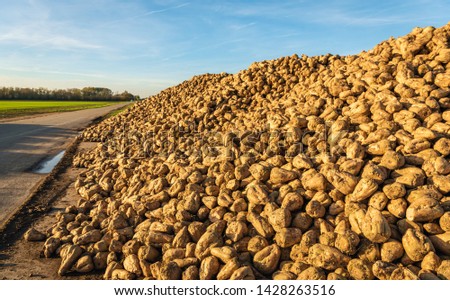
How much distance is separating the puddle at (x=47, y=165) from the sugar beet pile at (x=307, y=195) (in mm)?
3403

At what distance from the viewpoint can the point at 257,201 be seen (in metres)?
4.31

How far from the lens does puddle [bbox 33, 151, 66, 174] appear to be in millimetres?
9525

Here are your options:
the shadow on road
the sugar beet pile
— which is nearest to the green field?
the shadow on road

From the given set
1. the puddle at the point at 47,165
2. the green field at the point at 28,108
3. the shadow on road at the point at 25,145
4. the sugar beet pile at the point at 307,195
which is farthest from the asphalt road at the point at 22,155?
the green field at the point at 28,108

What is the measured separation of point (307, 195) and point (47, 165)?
29.9 feet

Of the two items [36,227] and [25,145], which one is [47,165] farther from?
[36,227]

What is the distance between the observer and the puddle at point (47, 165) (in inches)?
375

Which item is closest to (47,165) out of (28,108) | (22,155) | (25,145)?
(22,155)

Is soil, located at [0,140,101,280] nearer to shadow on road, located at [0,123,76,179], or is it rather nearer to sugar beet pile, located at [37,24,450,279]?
sugar beet pile, located at [37,24,450,279]

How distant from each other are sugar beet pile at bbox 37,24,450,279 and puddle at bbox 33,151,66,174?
11.2ft

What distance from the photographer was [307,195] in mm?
4203

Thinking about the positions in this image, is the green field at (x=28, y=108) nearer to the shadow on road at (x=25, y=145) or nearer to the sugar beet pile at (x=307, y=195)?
the shadow on road at (x=25, y=145)

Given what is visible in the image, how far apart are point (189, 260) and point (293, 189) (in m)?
1.63
